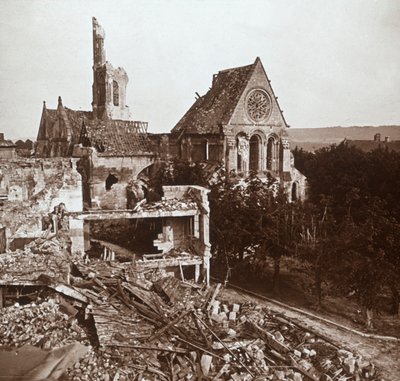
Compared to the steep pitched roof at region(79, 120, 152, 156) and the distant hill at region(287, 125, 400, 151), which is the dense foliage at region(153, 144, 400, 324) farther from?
the distant hill at region(287, 125, 400, 151)

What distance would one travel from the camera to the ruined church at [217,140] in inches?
1315

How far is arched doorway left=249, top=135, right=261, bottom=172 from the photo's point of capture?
34.5 metres

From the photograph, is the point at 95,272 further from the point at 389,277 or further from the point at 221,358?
the point at 389,277

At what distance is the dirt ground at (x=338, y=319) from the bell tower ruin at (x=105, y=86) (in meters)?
31.4

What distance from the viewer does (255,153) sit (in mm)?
34844

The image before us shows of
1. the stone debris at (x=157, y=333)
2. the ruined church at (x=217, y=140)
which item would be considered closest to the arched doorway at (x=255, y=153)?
the ruined church at (x=217, y=140)

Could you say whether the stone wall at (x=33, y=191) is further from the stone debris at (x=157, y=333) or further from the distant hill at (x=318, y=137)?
the distant hill at (x=318, y=137)

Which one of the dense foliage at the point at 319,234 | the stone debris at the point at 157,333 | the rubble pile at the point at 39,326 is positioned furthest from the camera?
the dense foliage at the point at 319,234

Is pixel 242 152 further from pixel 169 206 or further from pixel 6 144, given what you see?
pixel 6 144

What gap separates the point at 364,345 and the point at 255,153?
20.6 metres

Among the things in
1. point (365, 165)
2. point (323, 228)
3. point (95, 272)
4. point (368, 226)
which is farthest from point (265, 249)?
point (365, 165)

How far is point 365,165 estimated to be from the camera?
33.8m

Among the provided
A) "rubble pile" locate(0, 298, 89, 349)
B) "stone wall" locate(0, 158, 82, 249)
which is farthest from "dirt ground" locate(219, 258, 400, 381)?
"stone wall" locate(0, 158, 82, 249)

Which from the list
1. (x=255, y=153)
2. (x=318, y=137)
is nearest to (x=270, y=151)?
(x=255, y=153)
